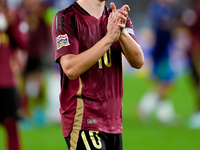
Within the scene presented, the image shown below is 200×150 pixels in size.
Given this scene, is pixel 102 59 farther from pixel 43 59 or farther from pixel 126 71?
pixel 126 71

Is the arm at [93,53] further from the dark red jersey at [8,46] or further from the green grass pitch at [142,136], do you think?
the green grass pitch at [142,136]

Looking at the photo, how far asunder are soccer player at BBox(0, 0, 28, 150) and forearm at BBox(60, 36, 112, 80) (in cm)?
301

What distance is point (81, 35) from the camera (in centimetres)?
334

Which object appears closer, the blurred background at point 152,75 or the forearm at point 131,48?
the forearm at point 131,48

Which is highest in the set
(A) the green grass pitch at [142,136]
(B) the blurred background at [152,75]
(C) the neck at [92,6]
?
(C) the neck at [92,6]

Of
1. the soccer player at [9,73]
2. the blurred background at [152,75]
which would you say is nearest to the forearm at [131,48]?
the soccer player at [9,73]

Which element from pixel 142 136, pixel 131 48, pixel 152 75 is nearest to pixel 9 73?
pixel 142 136

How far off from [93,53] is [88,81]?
0.29 m

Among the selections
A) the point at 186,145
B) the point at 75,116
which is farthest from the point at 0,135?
the point at 75,116

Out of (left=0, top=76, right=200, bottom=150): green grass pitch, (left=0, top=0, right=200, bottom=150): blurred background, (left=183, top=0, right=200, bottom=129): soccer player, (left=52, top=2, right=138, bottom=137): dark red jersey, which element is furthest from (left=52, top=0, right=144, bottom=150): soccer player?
(left=183, top=0, right=200, bottom=129): soccer player

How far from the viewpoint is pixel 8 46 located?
629cm

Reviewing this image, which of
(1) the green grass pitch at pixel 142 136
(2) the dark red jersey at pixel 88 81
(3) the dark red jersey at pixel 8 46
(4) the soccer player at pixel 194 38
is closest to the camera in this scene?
(2) the dark red jersey at pixel 88 81

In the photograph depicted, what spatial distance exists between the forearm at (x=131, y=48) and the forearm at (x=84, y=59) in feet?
0.49

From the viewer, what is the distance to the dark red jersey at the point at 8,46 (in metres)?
6.15
